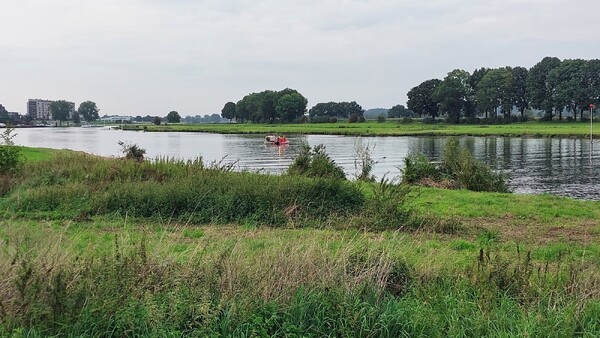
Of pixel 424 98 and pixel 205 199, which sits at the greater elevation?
pixel 424 98

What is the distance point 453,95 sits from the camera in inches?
5428

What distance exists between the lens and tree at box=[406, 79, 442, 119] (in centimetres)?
15188

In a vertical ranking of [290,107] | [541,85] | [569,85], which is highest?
[541,85]

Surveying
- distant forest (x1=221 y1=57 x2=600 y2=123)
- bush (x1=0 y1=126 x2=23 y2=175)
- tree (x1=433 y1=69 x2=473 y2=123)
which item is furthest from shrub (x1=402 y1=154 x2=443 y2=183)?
tree (x1=433 y1=69 x2=473 y2=123)

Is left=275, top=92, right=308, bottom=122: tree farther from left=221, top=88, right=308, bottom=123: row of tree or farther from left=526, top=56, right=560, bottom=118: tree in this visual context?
left=526, top=56, right=560, bottom=118: tree

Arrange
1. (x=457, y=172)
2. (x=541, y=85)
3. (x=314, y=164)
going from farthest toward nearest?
(x=541, y=85), (x=457, y=172), (x=314, y=164)

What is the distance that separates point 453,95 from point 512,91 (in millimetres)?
14226

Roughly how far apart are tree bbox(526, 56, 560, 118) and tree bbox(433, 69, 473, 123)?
16.2 m

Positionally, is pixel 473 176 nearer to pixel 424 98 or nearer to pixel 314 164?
pixel 314 164

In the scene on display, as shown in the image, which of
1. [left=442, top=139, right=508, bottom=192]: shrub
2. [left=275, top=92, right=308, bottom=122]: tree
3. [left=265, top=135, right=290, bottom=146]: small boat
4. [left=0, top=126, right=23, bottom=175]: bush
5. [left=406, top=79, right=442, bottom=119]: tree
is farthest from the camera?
[left=275, top=92, right=308, bottom=122]: tree

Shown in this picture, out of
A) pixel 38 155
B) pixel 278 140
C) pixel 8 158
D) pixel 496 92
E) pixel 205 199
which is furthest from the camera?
pixel 496 92

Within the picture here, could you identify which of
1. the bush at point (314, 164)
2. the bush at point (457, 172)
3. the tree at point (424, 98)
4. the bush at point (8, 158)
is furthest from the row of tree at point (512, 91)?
the bush at point (8, 158)

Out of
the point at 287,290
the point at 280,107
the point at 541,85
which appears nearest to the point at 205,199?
the point at 287,290

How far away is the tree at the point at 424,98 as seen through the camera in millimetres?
151875
